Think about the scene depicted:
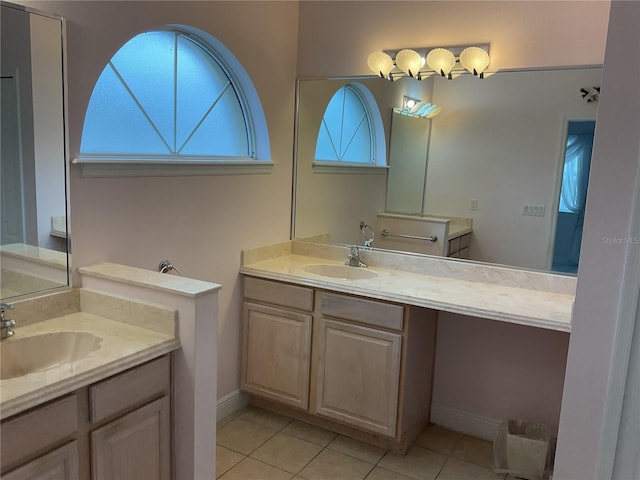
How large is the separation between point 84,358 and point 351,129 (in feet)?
6.91

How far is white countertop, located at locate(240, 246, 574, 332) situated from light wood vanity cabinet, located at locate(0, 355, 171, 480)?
103cm

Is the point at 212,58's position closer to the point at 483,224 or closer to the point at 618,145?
the point at 483,224

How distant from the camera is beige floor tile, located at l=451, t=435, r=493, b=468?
2.65 metres

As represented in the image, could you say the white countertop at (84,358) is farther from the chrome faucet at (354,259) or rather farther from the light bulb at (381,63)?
the light bulb at (381,63)

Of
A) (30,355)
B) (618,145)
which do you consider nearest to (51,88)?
(30,355)

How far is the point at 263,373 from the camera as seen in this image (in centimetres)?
293

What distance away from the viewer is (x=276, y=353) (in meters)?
2.88

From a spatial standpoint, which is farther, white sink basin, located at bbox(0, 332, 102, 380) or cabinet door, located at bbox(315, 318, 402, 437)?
cabinet door, located at bbox(315, 318, 402, 437)

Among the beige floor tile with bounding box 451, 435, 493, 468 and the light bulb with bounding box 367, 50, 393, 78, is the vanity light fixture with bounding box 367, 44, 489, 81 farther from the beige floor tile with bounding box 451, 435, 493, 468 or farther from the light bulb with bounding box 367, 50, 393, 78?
the beige floor tile with bounding box 451, 435, 493, 468

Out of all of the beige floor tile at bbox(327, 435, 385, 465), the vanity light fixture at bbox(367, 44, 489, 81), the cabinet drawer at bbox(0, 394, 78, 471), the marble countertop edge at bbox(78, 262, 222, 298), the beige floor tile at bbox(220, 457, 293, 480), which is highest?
the vanity light fixture at bbox(367, 44, 489, 81)

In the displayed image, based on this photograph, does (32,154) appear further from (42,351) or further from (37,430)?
(37,430)

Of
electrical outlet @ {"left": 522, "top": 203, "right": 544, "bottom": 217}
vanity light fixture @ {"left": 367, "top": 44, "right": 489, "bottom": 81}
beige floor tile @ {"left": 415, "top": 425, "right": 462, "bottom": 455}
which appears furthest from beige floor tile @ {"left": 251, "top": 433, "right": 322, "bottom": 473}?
vanity light fixture @ {"left": 367, "top": 44, "right": 489, "bottom": 81}

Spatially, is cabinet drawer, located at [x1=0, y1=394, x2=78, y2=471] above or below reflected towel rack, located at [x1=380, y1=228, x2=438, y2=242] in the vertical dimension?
below

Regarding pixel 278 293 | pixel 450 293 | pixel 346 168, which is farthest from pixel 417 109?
pixel 278 293
